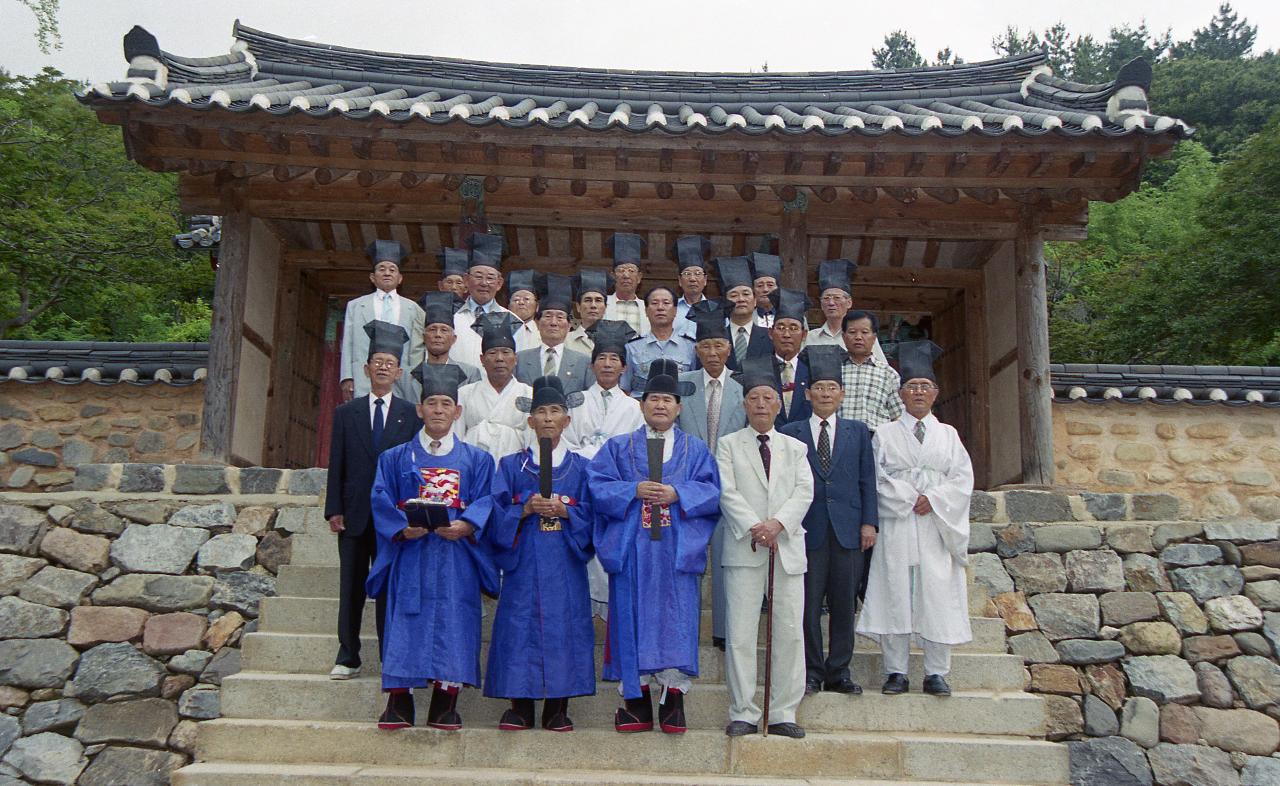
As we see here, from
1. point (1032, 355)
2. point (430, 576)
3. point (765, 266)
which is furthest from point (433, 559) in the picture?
point (1032, 355)

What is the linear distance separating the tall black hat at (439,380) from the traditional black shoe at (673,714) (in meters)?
1.75

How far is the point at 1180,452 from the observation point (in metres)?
8.39

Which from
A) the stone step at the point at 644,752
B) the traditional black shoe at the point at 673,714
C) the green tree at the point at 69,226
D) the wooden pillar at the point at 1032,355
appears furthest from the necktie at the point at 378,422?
the green tree at the point at 69,226

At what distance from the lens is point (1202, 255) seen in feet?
45.0

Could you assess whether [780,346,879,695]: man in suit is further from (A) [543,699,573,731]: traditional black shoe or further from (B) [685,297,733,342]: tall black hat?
(A) [543,699,573,731]: traditional black shoe

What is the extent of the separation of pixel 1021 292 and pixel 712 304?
111 inches

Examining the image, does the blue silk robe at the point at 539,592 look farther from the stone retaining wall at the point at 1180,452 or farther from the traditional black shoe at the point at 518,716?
the stone retaining wall at the point at 1180,452

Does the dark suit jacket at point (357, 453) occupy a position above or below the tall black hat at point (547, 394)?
below

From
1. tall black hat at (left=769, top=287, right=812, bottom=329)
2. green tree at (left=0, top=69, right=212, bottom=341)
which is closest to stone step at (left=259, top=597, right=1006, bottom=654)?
tall black hat at (left=769, top=287, right=812, bottom=329)

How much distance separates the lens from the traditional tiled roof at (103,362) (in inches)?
319

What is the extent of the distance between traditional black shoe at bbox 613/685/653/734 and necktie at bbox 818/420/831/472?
4.68 feet

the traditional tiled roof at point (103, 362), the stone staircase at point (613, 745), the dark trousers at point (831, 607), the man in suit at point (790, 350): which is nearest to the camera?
the stone staircase at point (613, 745)

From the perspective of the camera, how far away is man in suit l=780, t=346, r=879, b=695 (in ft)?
16.7

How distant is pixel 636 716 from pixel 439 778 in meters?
0.91
